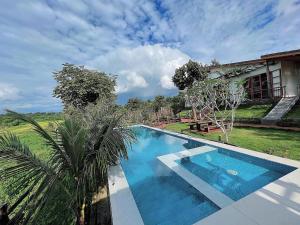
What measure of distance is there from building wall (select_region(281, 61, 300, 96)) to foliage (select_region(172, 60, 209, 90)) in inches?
302

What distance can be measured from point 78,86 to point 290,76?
2088 cm

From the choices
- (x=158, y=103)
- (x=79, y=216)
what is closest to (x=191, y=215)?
(x=79, y=216)

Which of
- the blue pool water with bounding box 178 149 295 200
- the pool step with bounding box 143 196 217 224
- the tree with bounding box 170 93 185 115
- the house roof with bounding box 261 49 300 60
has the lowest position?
the pool step with bounding box 143 196 217 224

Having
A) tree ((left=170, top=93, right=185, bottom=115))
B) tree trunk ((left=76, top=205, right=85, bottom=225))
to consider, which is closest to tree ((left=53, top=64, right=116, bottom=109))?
tree ((left=170, top=93, right=185, bottom=115))

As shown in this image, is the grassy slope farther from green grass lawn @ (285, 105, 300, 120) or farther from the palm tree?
green grass lawn @ (285, 105, 300, 120)

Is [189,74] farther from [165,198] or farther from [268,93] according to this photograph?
[165,198]

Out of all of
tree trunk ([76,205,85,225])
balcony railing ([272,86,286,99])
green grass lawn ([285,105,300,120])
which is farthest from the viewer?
balcony railing ([272,86,286,99])

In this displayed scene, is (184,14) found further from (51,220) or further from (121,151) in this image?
(51,220)

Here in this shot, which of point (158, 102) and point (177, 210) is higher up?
point (158, 102)

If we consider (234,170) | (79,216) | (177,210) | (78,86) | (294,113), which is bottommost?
(177,210)

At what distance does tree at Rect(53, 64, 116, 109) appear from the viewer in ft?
62.4

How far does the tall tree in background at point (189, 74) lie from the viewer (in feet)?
68.0

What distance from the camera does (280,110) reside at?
13.6 m

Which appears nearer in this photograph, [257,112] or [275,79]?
[257,112]
